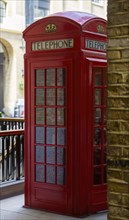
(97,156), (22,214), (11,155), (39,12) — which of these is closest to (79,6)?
(39,12)

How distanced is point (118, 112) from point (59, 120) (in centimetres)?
250

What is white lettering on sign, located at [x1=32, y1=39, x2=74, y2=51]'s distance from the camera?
4688 mm

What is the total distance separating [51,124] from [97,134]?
22.2 inches

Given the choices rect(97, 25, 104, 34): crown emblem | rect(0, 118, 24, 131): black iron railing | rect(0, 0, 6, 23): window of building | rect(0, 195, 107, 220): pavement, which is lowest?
rect(0, 195, 107, 220): pavement

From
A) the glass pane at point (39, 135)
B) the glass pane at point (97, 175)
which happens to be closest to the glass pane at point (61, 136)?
the glass pane at point (39, 135)

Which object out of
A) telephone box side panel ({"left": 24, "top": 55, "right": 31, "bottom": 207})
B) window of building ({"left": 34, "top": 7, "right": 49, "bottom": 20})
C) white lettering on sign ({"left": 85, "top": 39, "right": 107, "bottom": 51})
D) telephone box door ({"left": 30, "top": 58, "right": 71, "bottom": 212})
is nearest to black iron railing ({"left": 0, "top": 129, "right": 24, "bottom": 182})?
telephone box side panel ({"left": 24, "top": 55, "right": 31, "bottom": 207})

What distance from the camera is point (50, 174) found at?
16.4 feet

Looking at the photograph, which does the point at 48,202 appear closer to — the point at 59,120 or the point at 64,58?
the point at 59,120

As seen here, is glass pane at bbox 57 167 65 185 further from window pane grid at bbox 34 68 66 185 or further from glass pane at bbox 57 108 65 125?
glass pane at bbox 57 108 65 125

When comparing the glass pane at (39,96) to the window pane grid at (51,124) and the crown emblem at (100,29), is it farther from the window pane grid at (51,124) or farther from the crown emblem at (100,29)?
the crown emblem at (100,29)

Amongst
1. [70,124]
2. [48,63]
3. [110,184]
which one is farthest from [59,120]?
[110,184]

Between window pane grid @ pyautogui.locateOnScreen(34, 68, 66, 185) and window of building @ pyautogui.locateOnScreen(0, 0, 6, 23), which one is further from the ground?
window of building @ pyautogui.locateOnScreen(0, 0, 6, 23)

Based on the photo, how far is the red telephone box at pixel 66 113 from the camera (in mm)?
4680

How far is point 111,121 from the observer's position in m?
2.41
